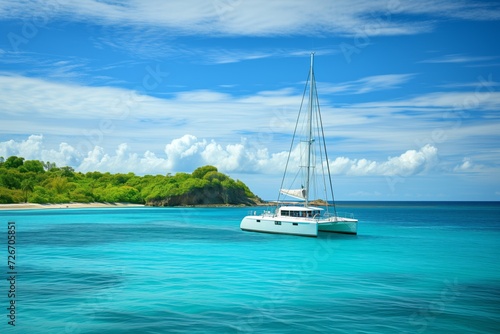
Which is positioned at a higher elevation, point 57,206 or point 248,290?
point 248,290

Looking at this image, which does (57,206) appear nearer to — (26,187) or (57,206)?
(57,206)

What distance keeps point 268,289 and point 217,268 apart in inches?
302

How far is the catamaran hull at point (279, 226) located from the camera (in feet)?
172

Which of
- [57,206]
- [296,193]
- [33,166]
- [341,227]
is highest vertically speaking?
[33,166]

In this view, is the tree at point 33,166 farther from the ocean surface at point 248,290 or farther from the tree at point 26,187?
the ocean surface at point 248,290

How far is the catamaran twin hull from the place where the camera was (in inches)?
2072

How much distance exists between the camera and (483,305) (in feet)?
71.2

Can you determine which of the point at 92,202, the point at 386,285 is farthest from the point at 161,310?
the point at 92,202

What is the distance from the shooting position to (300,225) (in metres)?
53.3

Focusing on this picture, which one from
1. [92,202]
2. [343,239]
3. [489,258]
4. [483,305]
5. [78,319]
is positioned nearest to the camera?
[78,319]

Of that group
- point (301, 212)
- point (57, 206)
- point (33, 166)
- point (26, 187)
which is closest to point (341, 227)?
point (301, 212)

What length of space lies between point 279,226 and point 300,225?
355cm

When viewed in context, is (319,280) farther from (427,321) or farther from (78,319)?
(78,319)

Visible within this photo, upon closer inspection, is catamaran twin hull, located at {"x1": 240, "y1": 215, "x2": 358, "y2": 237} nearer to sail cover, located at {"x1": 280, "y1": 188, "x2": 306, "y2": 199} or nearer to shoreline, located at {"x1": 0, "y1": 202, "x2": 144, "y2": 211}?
sail cover, located at {"x1": 280, "y1": 188, "x2": 306, "y2": 199}
